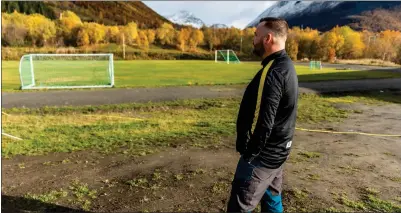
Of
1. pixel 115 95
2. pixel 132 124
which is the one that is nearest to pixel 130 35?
pixel 115 95

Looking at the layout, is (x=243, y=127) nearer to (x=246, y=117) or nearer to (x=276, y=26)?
(x=246, y=117)

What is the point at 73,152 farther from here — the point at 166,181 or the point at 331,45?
the point at 331,45

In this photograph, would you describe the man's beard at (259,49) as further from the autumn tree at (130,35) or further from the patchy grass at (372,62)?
the autumn tree at (130,35)

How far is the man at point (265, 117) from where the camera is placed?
102 inches

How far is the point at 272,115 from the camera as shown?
2.59 m

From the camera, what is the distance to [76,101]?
14000mm

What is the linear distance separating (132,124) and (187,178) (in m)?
4.54

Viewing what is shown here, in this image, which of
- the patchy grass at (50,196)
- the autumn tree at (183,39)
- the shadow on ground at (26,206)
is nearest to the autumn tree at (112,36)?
the autumn tree at (183,39)

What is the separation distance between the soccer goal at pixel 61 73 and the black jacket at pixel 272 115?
685 inches

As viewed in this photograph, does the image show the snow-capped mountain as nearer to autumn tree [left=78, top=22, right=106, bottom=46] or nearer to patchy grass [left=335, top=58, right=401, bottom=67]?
patchy grass [left=335, top=58, right=401, bottom=67]

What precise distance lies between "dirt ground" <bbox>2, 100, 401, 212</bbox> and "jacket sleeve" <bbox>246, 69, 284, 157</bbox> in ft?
6.29

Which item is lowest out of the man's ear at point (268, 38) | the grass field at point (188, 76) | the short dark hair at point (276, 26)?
the grass field at point (188, 76)

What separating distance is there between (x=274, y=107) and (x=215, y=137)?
17.2 ft

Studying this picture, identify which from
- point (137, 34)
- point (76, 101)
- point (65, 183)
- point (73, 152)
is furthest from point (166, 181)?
point (137, 34)
